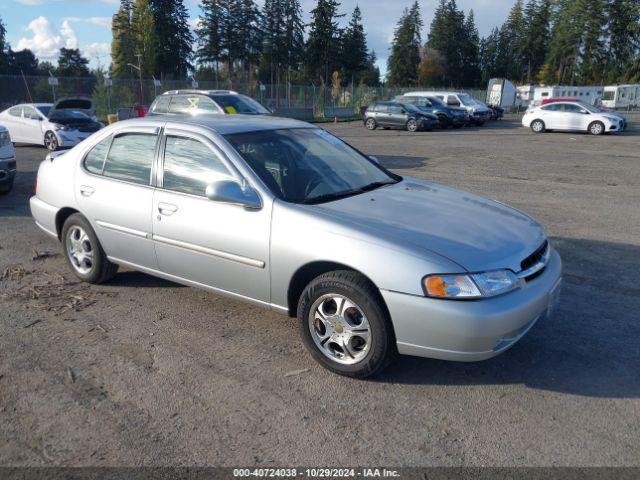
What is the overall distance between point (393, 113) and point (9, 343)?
24.7m

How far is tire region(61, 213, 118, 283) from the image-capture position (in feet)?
16.1

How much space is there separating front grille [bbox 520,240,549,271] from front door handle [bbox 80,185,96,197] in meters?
3.62

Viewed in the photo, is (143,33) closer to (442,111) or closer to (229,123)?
(442,111)

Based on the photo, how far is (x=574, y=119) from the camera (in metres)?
24.5

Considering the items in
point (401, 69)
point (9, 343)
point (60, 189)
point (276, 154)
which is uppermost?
point (401, 69)

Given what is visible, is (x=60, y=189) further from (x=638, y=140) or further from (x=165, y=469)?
(x=638, y=140)

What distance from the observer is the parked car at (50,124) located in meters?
15.4

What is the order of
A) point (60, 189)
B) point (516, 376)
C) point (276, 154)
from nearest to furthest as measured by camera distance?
point (516, 376), point (276, 154), point (60, 189)

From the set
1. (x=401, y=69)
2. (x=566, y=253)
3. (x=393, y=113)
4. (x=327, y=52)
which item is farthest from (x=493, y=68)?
(x=566, y=253)

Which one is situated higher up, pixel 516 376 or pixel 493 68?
pixel 493 68

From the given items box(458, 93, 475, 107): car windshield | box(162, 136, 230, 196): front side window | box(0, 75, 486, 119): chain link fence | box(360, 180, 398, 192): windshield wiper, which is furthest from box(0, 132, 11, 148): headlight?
box(458, 93, 475, 107): car windshield

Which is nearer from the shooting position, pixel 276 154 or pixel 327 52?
pixel 276 154

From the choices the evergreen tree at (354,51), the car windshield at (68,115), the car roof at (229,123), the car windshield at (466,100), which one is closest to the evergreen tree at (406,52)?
the evergreen tree at (354,51)

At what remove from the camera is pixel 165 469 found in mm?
2689
